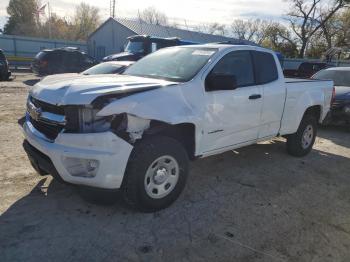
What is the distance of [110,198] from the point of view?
3588 mm

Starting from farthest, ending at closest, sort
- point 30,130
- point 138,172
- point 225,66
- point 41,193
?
point 225,66
point 41,193
point 30,130
point 138,172

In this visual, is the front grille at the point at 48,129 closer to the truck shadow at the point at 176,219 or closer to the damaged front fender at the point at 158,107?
the damaged front fender at the point at 158,107

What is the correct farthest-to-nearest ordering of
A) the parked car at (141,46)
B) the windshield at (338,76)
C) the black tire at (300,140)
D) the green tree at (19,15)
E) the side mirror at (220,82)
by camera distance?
the green tree at (19,15)
the parked car at (141,46)
the windshield at (338,76)
the black tire at (300,140)
the side mirror at (220,82)

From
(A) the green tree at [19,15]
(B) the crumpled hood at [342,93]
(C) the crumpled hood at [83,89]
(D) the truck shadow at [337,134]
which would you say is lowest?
(D) the truck shadow at [337,134]

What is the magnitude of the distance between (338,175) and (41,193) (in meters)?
4.47

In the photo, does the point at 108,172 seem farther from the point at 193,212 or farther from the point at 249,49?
the point at 249,49

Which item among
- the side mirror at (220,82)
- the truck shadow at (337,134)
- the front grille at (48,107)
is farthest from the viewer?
the truck shadow at (337,134)

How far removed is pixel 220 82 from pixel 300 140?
288cm

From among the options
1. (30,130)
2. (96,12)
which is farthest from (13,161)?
(96,12)

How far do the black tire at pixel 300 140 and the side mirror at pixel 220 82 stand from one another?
8.57 ft

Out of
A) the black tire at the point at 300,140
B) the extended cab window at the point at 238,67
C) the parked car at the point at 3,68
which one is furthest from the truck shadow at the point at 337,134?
the parked car at the point at 3,68

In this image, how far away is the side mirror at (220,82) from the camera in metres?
4.09

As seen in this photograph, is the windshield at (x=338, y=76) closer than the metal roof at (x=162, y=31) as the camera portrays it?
Yes

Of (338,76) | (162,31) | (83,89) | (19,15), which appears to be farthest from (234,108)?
(19,15)
